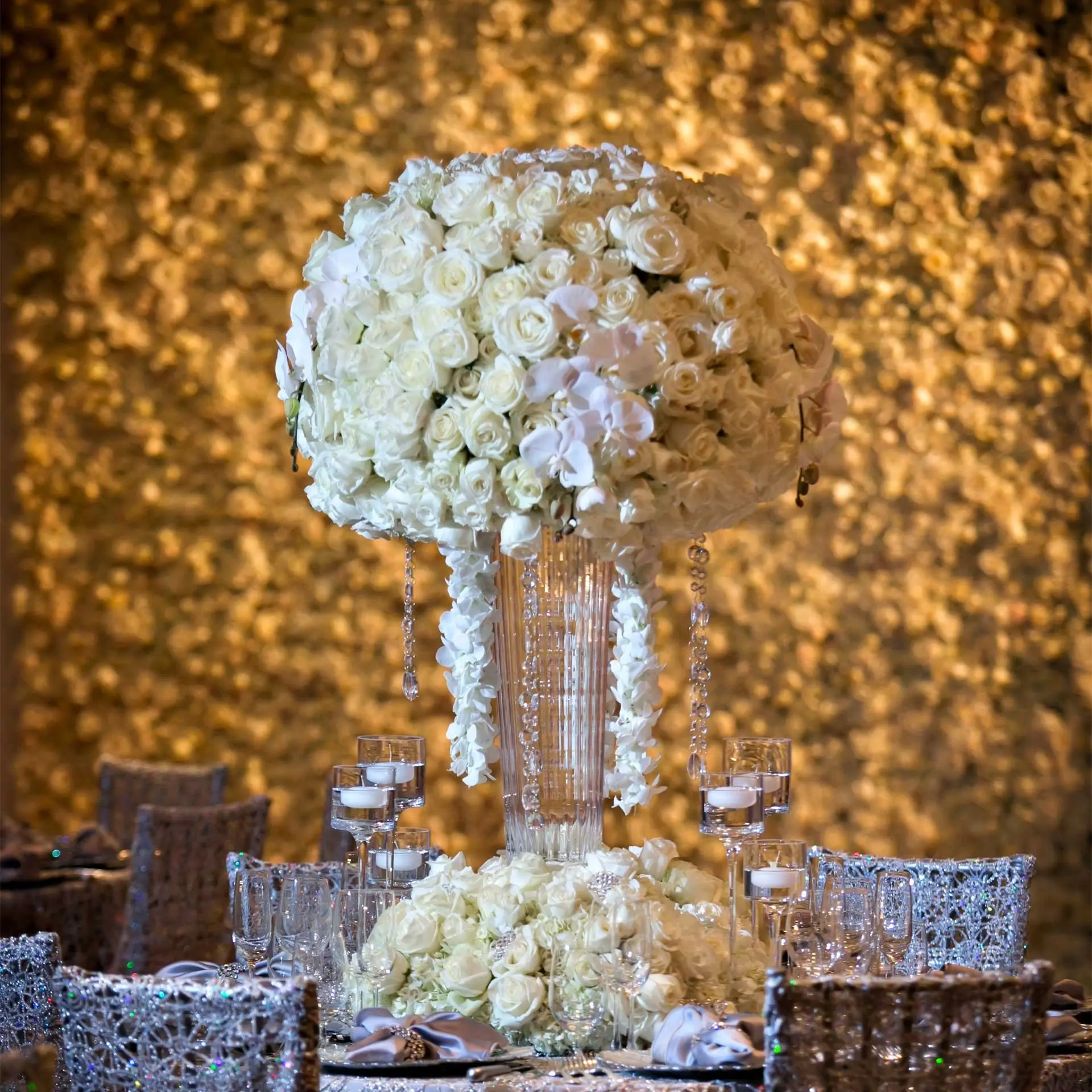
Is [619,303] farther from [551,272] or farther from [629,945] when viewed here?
[629,945]

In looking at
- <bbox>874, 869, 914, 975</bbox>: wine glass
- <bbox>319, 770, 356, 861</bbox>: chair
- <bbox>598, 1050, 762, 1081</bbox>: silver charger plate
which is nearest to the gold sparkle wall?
<bbox>319, 770, 356, 861</bbox>: chair

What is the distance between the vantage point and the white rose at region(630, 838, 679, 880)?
8.18 ft

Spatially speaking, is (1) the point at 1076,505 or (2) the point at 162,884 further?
(1) the point at 1076,505

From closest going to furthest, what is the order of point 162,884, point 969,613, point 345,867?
point 345,867, point 162,884, point 969,613

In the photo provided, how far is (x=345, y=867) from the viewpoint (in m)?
2.81

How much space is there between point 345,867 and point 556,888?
567 millimetres

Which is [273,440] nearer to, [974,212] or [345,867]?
[974,212]

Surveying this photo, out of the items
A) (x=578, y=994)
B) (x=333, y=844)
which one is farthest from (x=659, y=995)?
(x=333, y=844)

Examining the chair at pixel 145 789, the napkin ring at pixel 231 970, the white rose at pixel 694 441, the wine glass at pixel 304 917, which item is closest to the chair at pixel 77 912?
the chair at pixel 145 789

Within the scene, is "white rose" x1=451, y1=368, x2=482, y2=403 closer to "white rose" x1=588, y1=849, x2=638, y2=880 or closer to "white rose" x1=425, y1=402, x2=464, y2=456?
"white rose" x1=425, y1=402, x2=464, y2=456

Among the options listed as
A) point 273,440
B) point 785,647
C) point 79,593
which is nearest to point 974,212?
point 785,647

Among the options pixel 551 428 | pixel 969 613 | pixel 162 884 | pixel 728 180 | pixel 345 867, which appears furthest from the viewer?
pixel 969 613

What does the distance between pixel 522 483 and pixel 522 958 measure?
631 mm

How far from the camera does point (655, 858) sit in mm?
2496
